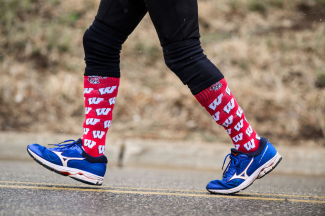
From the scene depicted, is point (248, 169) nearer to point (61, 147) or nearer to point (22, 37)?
point (61, 147)

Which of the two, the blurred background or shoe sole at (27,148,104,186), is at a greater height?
the blurred background

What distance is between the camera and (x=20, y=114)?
4.69m

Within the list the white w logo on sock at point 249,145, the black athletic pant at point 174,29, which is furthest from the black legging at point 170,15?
the white w logo on sock at point 249,145

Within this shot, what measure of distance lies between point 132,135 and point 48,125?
112 cm

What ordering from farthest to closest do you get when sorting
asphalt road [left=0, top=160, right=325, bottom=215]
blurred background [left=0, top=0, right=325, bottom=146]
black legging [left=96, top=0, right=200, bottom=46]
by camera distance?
blurred background [left=0, top=0, right=325, bottom=146] < black legging [left=96, top=0, right=200, bottom=46] < asphalt road [left=0, top=160, right=325, bottom=215]

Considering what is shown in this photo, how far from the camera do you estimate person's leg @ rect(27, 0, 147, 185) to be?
71.3 inches

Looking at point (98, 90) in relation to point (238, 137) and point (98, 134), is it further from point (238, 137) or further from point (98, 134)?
point (238, 137)

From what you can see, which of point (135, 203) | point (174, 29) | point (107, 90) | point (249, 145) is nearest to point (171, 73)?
point (107, 90)

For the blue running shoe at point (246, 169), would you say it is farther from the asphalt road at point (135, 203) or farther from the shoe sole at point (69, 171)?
the shoe sole at point (69, 171)

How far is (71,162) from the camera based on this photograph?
1.86 meters

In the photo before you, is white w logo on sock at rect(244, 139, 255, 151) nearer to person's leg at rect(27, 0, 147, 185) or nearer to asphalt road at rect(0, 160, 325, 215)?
asphalt road at rect(0, 160, 325, 215)

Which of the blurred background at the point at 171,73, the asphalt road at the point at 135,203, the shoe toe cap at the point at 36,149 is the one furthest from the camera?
the blurred background at the point at 171,73

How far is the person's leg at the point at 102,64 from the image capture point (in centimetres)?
182

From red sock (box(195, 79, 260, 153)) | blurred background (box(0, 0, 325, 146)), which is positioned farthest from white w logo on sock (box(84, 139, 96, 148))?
blurred background (box(0, 0, 325, 146))
